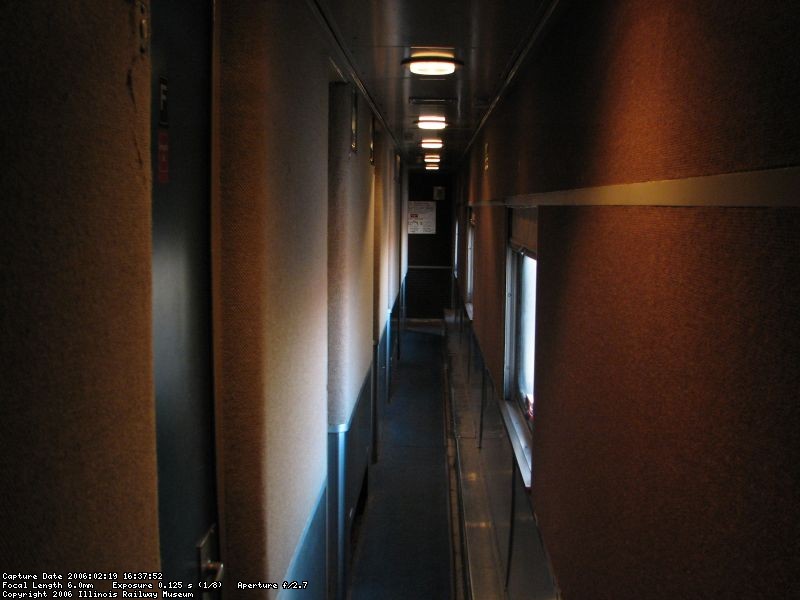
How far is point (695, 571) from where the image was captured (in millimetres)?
1016

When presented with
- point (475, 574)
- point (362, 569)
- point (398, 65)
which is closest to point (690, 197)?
point (398, 65)

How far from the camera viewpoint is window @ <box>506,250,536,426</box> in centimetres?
362

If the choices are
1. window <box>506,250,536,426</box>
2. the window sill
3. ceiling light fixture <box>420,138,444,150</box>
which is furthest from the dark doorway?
ceiling light fixture <box>420,138,444,150</box>

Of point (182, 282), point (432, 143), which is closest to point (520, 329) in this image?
point (182, 282)

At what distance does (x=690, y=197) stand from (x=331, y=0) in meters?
1.50

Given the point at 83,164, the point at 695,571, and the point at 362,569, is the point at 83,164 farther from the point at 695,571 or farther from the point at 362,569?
the point at 362,569

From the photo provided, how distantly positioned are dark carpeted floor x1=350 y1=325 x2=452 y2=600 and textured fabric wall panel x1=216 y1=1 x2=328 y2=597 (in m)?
2.01

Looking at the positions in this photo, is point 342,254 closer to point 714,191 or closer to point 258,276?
point 258,276

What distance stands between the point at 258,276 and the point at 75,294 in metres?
0.87

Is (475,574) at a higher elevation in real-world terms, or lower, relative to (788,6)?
lower

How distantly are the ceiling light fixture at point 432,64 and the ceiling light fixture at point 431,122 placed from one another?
6.39ft

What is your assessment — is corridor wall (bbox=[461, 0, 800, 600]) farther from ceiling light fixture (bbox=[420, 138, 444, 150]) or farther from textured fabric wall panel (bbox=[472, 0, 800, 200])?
ceiling light fixture (bbox=[420, 138, 444, 150])

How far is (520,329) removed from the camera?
3859 mm

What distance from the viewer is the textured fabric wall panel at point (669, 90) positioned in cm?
82
